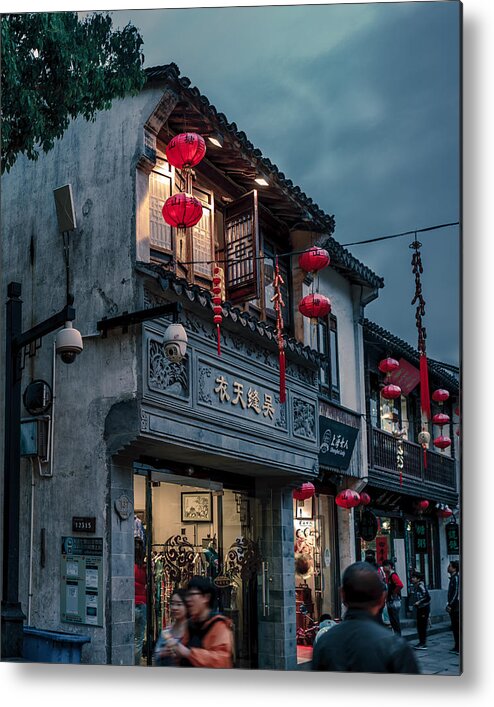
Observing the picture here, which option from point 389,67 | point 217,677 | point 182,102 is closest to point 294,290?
point 182,102

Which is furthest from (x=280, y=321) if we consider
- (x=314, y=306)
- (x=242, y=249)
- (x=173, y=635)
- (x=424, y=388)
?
(x=173, y=635)

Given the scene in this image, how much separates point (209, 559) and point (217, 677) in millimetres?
1286

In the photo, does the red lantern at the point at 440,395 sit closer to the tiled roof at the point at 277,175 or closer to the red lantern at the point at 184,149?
the tiled roof at the point at 277,175

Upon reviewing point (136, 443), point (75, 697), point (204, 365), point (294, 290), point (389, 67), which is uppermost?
point (389, 67)

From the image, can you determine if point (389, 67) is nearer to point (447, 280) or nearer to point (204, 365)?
point (447, 280)

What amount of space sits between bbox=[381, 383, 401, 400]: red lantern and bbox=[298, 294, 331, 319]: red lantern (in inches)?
26.8

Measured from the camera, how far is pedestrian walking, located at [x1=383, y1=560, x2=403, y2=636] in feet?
14.9

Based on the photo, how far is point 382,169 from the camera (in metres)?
4.97

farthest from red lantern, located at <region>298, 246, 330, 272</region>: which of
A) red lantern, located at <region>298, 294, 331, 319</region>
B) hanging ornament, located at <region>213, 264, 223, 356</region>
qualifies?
hanging ornament, located at <region>213, 264, 223, 356</region>

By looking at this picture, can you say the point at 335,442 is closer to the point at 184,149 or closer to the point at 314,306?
the point at 314,306

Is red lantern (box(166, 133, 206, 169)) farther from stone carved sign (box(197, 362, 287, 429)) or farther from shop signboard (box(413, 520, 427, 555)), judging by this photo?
shop signboard (box(413, 520, 427, 555))

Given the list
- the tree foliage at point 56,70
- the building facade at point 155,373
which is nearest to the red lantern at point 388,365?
the building facade at point 155,373

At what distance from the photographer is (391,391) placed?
6.41m

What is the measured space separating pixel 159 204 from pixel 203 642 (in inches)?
104
